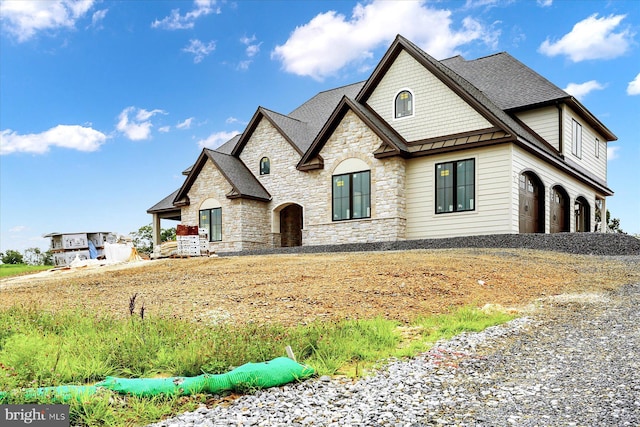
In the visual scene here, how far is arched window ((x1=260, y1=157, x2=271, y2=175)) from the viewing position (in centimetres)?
2494

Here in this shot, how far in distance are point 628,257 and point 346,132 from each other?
10.7m

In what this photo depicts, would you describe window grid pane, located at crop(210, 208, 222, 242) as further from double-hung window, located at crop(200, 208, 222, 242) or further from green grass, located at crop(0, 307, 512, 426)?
green grass, located at crop(0, 307, 512, 426)

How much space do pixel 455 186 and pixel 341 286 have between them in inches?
415

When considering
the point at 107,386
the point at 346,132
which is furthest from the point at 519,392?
the point at 346,132

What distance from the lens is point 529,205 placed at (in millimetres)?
19016

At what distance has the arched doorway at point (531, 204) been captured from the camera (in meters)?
18.5

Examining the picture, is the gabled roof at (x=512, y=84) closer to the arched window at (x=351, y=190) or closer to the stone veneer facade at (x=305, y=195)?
the stone veneer facade at (x=305, y=195)

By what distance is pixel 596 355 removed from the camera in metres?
5.83

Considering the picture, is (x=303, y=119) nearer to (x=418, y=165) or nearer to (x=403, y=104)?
(x=403, y=104)

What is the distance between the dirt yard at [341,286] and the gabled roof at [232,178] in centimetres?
Answer: 911

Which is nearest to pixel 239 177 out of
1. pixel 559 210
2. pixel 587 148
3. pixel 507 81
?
pixel 507 81

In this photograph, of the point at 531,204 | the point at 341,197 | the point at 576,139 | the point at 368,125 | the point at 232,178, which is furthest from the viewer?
the point at 232,178
